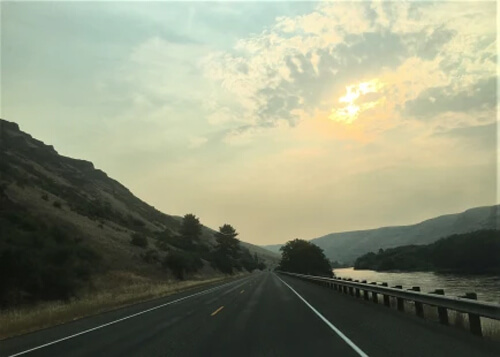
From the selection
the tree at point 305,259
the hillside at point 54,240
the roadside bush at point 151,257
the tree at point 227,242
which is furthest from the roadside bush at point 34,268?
the tree at point 227,242

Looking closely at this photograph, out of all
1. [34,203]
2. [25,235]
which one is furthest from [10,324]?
[34,203]

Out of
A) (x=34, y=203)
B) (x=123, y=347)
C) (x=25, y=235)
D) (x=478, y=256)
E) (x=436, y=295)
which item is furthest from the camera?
(x=478, y=256)

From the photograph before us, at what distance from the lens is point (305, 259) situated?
134 metres

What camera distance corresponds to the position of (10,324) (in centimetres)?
1539

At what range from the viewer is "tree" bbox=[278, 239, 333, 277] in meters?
130

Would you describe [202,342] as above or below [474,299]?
below

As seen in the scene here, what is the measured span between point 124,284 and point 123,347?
38.2m

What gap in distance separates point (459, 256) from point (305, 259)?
190 ft

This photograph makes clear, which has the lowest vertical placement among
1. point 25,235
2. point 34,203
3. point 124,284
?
point 124,284

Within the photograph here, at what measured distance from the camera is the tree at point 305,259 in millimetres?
130375

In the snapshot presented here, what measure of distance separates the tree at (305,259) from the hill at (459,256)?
2230cm

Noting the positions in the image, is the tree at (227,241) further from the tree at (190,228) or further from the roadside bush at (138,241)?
the roadside bush at (138,241)

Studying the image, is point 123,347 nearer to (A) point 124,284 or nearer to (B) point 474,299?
(B) point 474,299

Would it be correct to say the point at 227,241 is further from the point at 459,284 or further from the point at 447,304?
the point at 447,304
